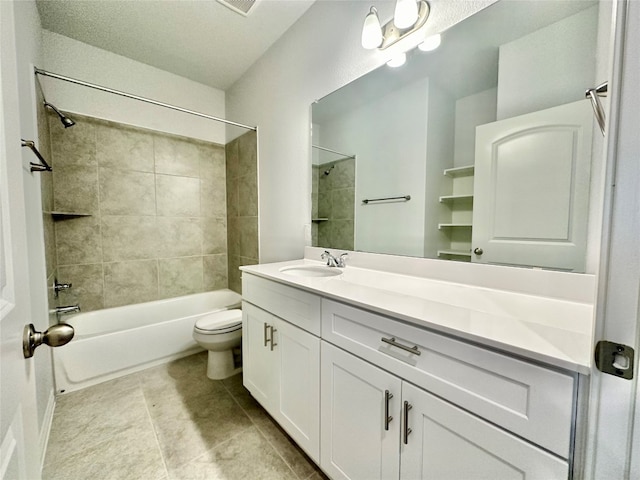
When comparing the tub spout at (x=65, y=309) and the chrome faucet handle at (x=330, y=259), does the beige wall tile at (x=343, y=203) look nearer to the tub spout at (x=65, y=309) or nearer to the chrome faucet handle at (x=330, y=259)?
the chrome faucet handle at (x=330, y=259)

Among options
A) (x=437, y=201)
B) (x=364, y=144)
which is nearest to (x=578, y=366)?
(x=437, y=201)

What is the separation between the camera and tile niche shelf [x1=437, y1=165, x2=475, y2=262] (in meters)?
1.10

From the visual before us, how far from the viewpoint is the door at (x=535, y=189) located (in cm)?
85

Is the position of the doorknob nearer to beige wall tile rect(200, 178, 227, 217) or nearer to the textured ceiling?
the textured ceiling

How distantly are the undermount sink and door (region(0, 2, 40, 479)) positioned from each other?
108 centimetres

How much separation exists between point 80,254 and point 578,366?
297cm

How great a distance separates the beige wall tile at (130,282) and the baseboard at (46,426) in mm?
780

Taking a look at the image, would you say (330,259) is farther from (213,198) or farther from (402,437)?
(213,198)

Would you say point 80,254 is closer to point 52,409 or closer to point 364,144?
point 52,409

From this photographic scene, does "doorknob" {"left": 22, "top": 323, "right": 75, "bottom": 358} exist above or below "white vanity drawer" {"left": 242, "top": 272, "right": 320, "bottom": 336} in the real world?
above

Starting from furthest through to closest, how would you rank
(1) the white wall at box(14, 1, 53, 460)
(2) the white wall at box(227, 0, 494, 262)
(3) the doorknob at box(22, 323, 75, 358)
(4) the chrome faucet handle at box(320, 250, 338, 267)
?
1. (4) the chrome faucet handle at box(320, 250, 338, 267)
2. (2) the white wall at box(227, 0, 494, 262)
3. (1) the white wall at box(14, 1, 53, 460)
4. (3) the doorknob at box(22, 323, 75, 358)

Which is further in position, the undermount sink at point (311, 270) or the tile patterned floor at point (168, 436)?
the undermount sink at point (311, 270)

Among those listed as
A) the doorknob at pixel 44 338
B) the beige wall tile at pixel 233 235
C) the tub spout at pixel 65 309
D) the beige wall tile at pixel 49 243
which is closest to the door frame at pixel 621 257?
the doorknob at pixel 44 338

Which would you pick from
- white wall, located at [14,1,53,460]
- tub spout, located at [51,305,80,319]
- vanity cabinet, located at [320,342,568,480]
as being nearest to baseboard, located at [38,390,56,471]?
white wall, located at [14,1,53,460]
